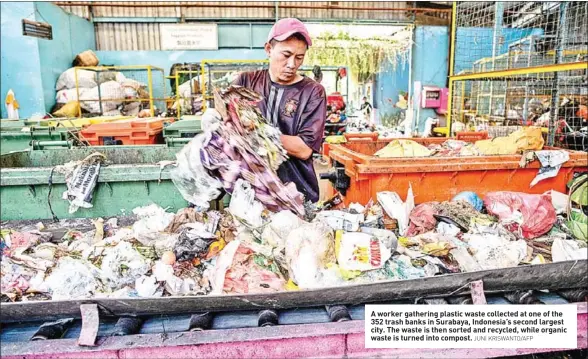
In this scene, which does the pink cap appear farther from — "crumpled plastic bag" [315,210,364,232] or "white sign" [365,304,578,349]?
"white sign" [365,304,578,349]

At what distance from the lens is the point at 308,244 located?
1798mm

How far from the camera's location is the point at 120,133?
5.28 meters

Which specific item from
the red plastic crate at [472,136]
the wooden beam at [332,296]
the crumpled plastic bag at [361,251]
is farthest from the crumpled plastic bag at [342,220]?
the red plastic crate at [472,136]

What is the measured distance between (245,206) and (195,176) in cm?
32

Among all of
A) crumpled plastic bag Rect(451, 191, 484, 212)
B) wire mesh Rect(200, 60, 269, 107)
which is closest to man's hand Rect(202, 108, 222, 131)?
crumpled plastic bag Rect(451, 191, 484, 212)

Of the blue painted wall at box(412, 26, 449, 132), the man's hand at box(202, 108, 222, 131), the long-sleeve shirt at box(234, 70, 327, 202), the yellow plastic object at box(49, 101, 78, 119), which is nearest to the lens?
the man's hand at box(202, 108, 222, 131)

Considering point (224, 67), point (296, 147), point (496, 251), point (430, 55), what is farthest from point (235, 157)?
point (430, 55)

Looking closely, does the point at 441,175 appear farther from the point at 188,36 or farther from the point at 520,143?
the point at 188,36

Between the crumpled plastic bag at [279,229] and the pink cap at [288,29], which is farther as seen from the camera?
the pink cap at [288,29]

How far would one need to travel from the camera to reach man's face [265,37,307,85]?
2176 mm

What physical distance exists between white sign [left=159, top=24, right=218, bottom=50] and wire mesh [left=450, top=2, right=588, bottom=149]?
771 centimetres

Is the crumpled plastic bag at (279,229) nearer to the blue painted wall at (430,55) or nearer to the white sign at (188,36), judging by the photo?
the blue painted wall at (430,55)

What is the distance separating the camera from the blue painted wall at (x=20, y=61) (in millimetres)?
8859

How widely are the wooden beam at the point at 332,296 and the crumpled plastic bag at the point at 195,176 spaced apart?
68cm
